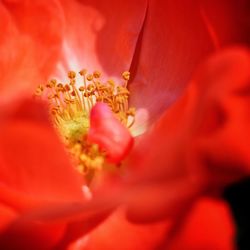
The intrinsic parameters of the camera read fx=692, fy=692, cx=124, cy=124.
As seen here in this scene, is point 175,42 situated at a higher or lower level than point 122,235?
higher

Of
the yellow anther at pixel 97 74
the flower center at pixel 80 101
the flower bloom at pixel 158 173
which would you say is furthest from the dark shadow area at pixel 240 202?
the yellow anther at pixel 97 74

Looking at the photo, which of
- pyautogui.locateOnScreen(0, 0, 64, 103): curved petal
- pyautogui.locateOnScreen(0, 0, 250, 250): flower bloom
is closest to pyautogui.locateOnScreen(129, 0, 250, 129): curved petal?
pyautogui.locateOnScreen(0, 0, 250, 250): flower bloom

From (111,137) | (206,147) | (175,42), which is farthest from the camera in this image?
(175,42)

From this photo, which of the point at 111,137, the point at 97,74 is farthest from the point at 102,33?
the point at 111,137

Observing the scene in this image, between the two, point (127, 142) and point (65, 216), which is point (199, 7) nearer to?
point (127, 142)

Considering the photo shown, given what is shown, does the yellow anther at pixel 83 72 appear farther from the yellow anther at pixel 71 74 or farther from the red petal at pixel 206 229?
the red petal at pixel 206 229

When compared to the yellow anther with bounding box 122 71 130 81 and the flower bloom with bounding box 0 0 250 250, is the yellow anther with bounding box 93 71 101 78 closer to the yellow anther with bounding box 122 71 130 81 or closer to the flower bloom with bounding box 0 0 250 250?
the yellow anther with bounding box 122 71 130 81

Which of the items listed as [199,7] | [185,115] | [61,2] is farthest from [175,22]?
[185,115]

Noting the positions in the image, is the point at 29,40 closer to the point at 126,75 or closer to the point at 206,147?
the point at 126,75
